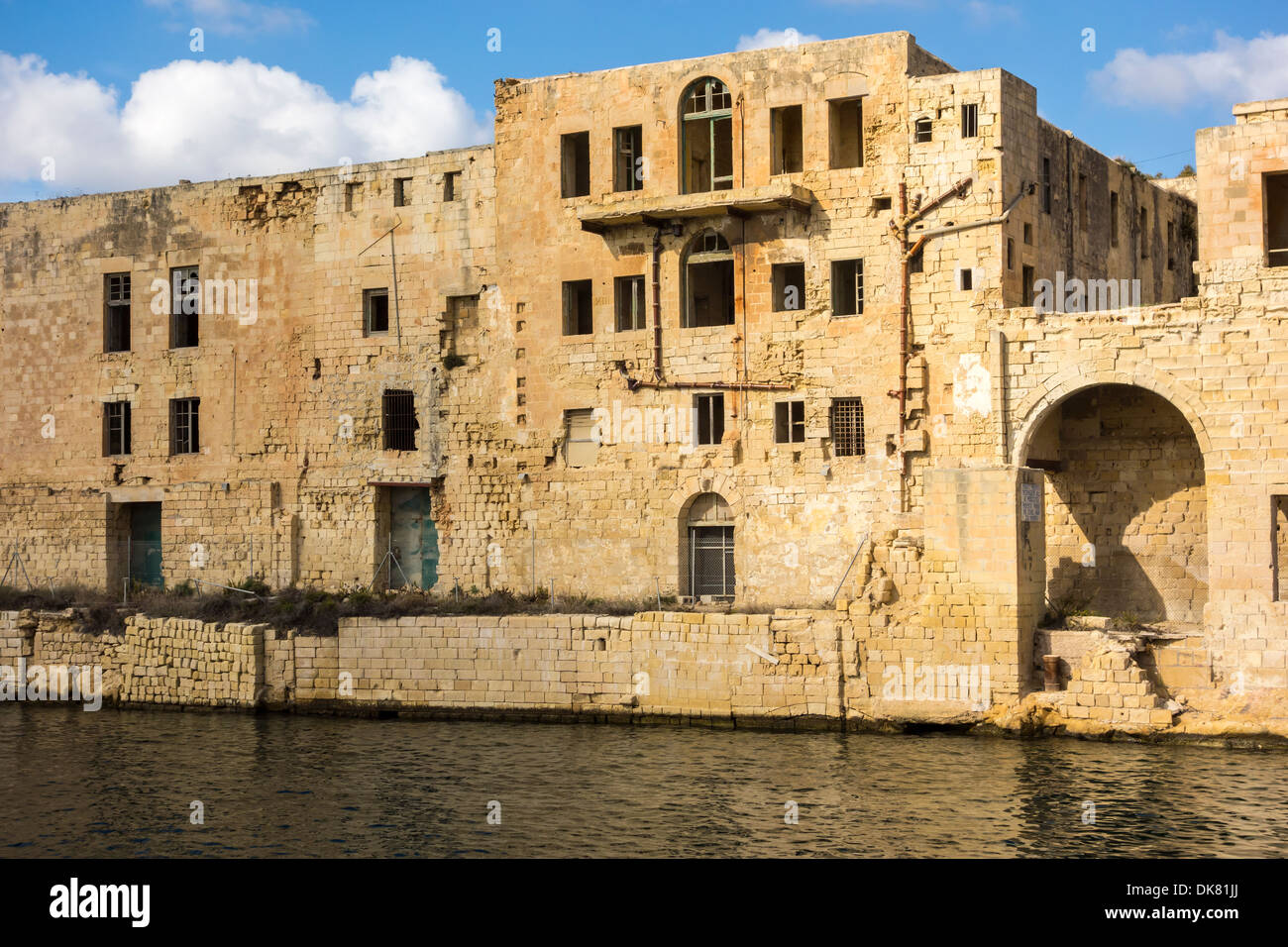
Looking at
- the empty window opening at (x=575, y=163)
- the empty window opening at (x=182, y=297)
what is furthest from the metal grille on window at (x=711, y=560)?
the empty window opening at (x=182, y=297)

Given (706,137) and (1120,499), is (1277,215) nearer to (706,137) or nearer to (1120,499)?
(1120,499)

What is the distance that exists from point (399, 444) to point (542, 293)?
4.48 metres

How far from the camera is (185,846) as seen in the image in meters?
18.2

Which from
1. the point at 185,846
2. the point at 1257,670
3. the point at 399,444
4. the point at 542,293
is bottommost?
the point at 185,846

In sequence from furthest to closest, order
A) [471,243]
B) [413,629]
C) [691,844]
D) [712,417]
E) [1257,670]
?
[471,243]
[712,417]
[413,629]
[1257,670]
[691,844]

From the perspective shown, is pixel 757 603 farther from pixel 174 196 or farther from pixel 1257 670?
pixel 174 196

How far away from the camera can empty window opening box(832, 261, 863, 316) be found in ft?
91.5

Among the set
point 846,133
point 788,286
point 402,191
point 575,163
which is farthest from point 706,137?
point 402,191

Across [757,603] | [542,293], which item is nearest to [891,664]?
[757,603]

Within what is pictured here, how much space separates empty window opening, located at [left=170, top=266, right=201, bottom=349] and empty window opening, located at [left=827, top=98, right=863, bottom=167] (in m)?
14.0

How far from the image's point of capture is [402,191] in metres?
31.6

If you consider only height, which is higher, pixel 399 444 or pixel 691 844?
pixel 399 444

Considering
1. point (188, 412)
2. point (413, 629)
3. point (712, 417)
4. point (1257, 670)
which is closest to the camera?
point (1257, 670)

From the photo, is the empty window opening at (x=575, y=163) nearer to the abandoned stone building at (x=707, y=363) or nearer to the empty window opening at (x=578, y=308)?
the abandoned stone building at (x=707, y=363)
